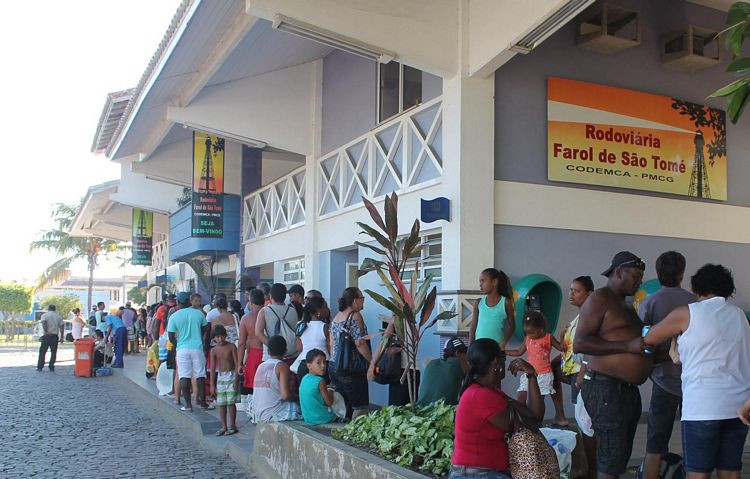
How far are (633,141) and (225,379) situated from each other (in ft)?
20.1

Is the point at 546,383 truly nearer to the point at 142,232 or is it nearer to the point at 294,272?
the point at 294,272

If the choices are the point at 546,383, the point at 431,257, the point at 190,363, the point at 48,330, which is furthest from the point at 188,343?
the point at 48,330

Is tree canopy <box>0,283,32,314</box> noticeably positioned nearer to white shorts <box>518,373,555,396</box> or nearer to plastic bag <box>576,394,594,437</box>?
white shorts <box>518,373,555,396</box>

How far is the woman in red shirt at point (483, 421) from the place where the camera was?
4.37 m

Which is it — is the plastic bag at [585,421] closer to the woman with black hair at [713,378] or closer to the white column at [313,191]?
the woman with black hair at [713,378]

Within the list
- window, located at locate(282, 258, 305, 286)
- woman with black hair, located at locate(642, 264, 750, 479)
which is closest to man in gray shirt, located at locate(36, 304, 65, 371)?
window, located at locate(282, 258, 305, 286)

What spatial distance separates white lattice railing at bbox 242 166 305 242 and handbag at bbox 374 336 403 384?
23.2 feet

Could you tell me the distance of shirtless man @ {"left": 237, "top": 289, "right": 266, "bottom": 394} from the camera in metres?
9.67

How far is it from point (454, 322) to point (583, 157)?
283cm

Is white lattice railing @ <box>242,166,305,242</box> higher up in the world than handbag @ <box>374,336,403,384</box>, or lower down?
higher up

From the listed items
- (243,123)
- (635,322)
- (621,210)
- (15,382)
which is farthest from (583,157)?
(15,382)

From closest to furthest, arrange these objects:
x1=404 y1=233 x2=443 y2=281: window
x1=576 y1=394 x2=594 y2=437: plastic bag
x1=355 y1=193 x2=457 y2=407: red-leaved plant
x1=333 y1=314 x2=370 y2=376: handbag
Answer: x1=576 y1=394 x2=594 y2=437: plastic bag, x1=355 y1=193 x2=457 y2=407: red-leaved plant, x1=333 y1=314 x2=370 y2=376: handbag, x1=404 y1=233 x2=443 y2=281: window

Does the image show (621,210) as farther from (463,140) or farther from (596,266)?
(463,140)

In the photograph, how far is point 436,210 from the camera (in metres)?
9.02
